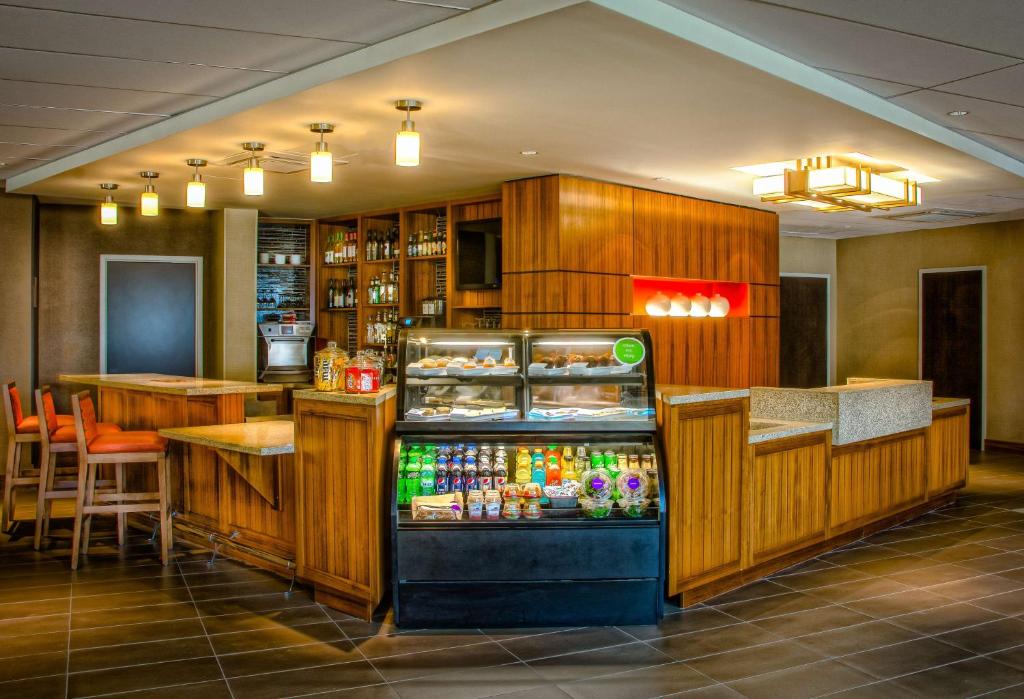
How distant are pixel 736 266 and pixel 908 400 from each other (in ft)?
8.48

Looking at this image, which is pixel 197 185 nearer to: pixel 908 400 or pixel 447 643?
pixel 447 643

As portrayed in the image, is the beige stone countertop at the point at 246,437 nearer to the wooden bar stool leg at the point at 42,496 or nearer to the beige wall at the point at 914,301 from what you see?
the wooden bar stool leg at the point at 42,496

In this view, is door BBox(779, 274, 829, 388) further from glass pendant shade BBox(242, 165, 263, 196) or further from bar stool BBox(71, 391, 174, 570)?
bar stool BBox(71, 391, 174, 570)

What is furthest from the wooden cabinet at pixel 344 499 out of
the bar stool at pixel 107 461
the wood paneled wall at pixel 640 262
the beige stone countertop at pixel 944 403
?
the beige stone countertop at pixel 944 403

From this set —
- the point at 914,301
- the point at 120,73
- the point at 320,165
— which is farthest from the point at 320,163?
the point at 914,301

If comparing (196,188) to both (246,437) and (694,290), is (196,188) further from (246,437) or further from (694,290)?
(694,290)

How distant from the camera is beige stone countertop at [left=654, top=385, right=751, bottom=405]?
447cm

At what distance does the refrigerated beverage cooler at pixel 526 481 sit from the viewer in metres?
4.23

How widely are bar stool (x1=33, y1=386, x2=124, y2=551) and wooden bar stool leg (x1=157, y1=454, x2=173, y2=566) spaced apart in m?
0.53

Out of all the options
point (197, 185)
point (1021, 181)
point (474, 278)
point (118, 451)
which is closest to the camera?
point (118, 451)

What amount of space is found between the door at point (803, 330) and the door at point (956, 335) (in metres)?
1.50

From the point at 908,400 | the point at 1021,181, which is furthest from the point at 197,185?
the point at 1021,181

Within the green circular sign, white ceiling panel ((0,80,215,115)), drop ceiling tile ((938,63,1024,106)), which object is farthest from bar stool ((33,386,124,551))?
drop ceiling tile ((938,63,1024,106))

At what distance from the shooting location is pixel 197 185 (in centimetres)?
619
